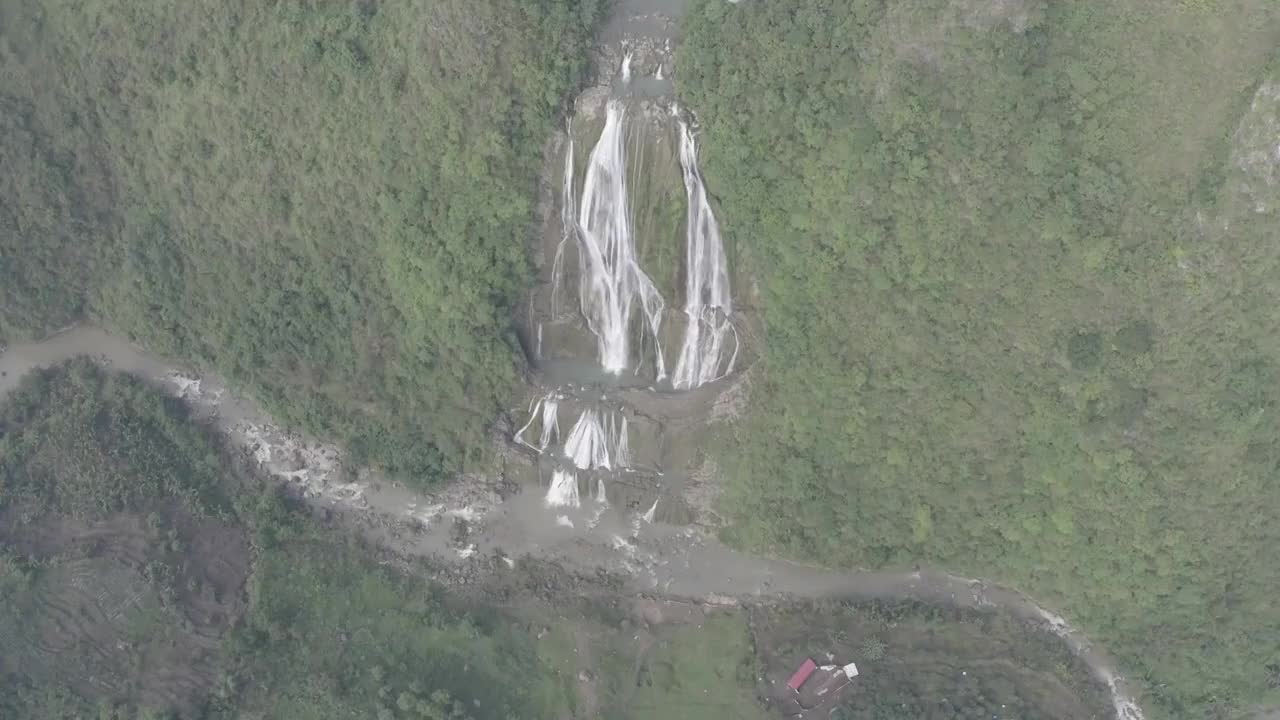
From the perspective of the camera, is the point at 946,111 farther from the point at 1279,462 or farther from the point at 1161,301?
the point at 1279,462

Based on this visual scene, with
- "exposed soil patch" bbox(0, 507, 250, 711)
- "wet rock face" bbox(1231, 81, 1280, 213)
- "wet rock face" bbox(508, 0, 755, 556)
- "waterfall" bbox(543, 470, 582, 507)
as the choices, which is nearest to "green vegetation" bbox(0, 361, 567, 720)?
"exposed soil patch" bbox(0, 507, 250, 711)

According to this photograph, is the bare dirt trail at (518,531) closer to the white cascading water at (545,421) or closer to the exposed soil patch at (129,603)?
the white cascading water at (545,421)

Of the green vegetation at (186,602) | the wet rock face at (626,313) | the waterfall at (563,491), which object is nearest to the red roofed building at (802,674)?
the wet rock face at (626,313)

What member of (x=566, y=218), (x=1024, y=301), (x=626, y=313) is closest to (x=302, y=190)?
(x=566, y=218)

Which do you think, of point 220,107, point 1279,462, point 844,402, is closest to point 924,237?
point 844,402

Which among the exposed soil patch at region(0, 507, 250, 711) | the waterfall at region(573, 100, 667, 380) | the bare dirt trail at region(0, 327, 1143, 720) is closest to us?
the waterfall at region(573, 100, 667, 380)

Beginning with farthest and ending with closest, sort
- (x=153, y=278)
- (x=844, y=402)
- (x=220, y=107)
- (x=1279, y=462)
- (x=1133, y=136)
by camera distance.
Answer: (x=153, y=278)
(x=220, y=107)
(x=844, y=402)
(x=1279, y=462)
(x=1133, y=136)

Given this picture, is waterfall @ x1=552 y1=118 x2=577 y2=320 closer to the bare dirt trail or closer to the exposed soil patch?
the bare dirt trail
